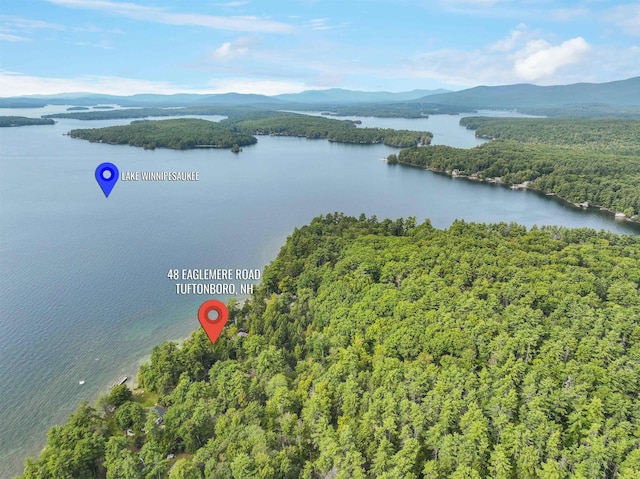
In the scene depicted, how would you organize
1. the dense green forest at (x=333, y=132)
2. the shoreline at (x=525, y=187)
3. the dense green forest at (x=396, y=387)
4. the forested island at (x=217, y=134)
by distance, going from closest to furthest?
the dense green forest at (x=396, y=387)
the shoreline at (x=525, y=187)
the forested island at (x=217, y=134)
the dense green forest at (x=333, y=132)

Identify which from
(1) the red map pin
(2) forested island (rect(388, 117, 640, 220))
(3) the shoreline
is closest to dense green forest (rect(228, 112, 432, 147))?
(2) forested island (rect(388, 117, 640, 220))

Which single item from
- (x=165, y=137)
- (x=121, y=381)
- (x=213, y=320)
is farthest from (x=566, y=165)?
(x=165, y=137)

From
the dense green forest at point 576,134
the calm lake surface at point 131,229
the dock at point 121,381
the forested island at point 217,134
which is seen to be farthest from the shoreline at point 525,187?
the dock at point 121,381

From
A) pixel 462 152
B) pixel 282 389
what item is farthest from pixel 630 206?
pixel 282 389

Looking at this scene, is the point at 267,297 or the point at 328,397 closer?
the point at 328,397

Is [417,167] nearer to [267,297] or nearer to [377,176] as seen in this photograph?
[377,176]

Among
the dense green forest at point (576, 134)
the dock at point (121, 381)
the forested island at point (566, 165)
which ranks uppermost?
the dense green forest at point (576, 134)

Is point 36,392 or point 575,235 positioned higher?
point 575,235

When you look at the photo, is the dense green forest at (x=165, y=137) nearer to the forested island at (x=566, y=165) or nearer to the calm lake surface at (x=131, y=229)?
the calm lake surface at (x=131, y=229)
